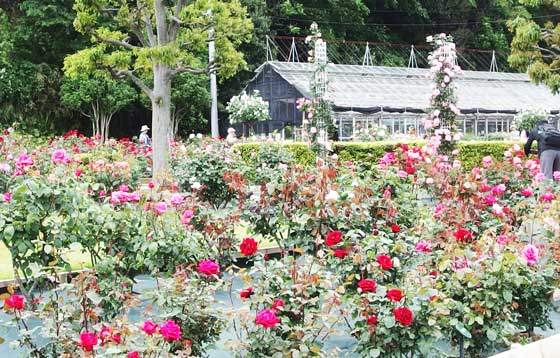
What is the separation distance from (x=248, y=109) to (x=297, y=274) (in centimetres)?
2050

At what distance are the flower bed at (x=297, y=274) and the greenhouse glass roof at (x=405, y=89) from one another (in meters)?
18.3

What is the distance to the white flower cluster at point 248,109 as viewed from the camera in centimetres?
2391

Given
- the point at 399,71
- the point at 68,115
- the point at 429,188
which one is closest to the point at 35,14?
the point at 68,115

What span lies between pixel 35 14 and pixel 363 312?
25.1 metres

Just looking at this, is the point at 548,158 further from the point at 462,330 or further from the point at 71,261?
the point at 71,261

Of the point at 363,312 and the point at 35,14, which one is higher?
the point at 35,14

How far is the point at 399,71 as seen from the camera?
1210 inches

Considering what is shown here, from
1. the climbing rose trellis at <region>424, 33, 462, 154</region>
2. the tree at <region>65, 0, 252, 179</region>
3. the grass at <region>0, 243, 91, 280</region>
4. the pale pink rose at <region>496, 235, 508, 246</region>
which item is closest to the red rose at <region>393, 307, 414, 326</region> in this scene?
the pale pink rose at <region>496, 235, 508, 246</region>

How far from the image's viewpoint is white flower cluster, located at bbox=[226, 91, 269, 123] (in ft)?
78.4

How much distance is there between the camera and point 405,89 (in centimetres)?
2872

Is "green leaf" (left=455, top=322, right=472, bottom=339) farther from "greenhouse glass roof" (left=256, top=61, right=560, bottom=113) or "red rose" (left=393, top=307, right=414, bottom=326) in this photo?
"greenhouse glass roof" (left=256, top=61, right=560, bottom=113)

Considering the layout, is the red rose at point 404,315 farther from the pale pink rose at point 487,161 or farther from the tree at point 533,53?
the tree at point 533,53

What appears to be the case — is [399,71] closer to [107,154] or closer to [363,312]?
[107,154]

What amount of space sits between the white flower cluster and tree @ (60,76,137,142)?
4.78m
